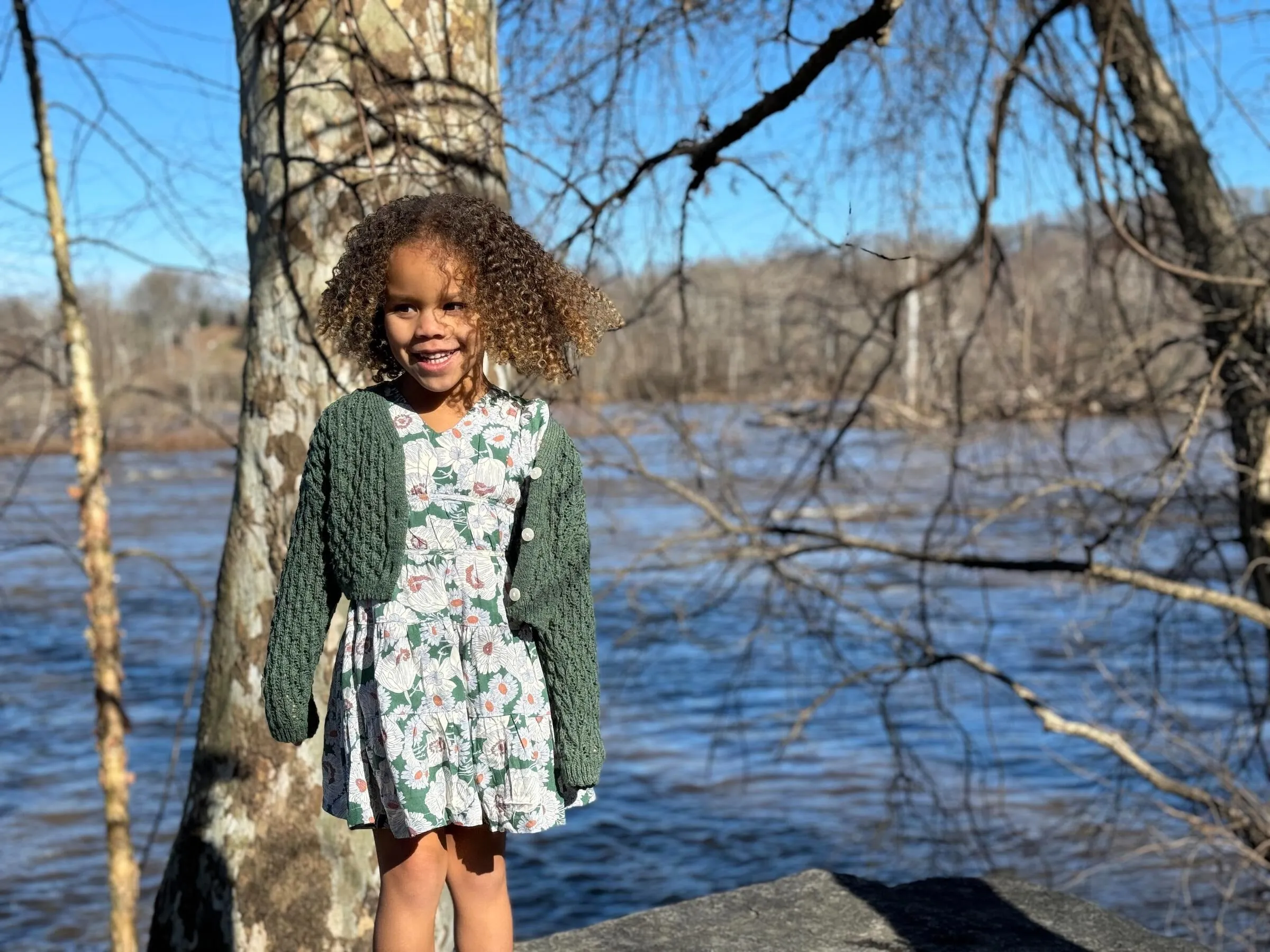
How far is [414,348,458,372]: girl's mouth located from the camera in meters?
2.31

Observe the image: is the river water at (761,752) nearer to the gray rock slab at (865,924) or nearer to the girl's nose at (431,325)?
the gray rock slab at (865,924)

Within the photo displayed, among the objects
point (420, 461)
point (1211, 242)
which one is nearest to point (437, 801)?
point (420, 461)

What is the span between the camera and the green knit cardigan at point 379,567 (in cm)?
231

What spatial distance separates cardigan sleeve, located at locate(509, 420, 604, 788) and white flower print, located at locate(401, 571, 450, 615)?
0.38 feet

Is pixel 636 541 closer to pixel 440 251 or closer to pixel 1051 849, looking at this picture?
pixel 1051 849

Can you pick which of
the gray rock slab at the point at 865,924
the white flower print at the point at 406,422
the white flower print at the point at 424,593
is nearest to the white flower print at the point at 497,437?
the white flower print at the point at 406,422

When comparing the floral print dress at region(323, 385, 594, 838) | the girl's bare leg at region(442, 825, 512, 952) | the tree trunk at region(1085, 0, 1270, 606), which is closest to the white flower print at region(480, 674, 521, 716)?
the floral print dress at region(323, 385, 594, 838)

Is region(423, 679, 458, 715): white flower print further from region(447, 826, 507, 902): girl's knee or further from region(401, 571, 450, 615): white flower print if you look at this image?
region(447, 826, 507, 902): girl's knee

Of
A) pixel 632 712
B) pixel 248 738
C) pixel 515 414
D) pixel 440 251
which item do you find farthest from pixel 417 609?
pixel 632 712

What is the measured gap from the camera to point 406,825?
7.42 ft

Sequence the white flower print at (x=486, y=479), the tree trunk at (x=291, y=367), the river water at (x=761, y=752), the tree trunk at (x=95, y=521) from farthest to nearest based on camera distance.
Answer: the river water at (x=761, y=752), the tree trunk at (x=95, y=521), the tree trunk at (x=291, y=367), the white flower print at (x=486, y=479)

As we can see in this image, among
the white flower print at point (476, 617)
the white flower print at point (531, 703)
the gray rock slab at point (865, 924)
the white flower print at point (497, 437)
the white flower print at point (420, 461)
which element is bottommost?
the gray rock slab at point (865, 924)

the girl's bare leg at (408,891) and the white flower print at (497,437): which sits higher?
the white flower print at (497,437)

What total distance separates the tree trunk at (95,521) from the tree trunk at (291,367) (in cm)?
47
